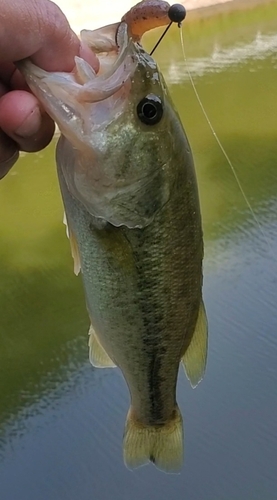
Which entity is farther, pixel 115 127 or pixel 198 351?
pixel 198 351

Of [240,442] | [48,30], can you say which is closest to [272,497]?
[240,442]

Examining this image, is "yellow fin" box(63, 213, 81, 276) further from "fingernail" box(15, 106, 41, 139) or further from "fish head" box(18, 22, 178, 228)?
"fingernail" box(15, 106, 41, 139)

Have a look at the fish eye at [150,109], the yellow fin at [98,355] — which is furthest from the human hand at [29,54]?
the yellow fin at [98,355]

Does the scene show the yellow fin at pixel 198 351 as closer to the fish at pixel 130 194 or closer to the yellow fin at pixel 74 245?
the fish at pixel 130 194

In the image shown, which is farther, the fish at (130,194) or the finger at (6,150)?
the finger at (6,150)

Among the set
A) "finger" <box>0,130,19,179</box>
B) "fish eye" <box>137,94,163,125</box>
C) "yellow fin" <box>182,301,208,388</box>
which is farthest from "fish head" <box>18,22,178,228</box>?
"yellow fin" <box>182,301,208,388</box>

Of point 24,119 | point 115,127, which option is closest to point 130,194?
point 115,127

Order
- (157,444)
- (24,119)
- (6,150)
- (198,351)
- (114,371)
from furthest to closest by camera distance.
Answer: (114,371)
(157,444)
(198,351)
(6,150)
(24,119)

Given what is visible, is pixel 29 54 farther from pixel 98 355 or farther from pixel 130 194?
pixel 98 355
